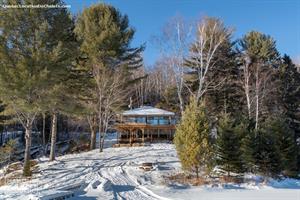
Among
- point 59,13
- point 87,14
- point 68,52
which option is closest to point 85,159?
point 68,52

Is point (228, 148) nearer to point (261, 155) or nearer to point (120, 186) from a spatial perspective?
point (261, 155)

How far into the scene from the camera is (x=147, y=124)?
35.2 m

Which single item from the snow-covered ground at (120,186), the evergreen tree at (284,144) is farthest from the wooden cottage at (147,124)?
the evergreen tree at (284,144)

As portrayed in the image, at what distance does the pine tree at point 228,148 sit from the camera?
17297mm

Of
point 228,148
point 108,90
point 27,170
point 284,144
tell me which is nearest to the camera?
point 27,170

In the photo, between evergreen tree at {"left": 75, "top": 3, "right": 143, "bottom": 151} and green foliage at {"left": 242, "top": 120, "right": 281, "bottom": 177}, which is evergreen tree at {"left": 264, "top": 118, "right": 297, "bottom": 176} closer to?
green foliage at {"left": 242, "top": 120, "right": 281, "bottom": 177}

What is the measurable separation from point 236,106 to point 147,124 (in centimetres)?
880

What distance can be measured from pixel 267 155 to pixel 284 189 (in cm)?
238

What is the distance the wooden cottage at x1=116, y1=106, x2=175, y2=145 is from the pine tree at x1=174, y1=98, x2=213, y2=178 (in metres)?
18.4

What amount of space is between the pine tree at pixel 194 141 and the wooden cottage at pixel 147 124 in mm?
18445

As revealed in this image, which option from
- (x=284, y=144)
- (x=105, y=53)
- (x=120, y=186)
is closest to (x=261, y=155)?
(x=284, y=144)

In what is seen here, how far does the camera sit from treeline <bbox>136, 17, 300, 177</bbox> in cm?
1627

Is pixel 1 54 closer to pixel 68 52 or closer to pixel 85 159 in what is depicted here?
pixel 68 52

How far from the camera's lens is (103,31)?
28422mm
